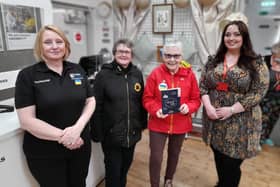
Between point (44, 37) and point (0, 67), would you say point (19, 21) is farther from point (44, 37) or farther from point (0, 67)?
point (44, 37)

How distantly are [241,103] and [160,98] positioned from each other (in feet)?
2.02

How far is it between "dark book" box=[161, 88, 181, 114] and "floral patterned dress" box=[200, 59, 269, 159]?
1.03 feet

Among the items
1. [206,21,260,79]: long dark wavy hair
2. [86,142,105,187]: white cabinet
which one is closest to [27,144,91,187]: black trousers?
[86,142,105,187]: white cabinet

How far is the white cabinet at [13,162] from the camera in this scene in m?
1.31

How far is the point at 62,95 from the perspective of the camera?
1.28 m

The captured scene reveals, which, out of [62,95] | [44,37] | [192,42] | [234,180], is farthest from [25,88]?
[192,42]

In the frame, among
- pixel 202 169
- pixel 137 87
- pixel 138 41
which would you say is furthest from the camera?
pixel 138 41

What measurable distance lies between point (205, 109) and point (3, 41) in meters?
1.77

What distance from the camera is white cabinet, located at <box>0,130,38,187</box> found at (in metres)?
1.31

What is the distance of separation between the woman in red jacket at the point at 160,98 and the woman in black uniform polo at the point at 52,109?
1.78 feet

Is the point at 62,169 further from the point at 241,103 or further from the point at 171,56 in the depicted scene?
the point at 241,103

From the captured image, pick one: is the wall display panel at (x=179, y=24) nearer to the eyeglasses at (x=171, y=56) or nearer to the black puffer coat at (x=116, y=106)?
the eyeglasses at (x=171, y=56)

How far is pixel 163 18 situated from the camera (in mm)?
3406

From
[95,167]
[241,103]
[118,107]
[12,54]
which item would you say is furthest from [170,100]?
[12,54]
